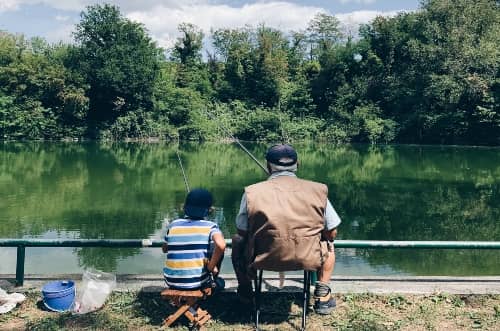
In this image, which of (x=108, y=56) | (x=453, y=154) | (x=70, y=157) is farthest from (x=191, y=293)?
(x=108, y=56)

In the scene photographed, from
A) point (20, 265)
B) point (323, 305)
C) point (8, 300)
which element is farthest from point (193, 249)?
point (20, 265)

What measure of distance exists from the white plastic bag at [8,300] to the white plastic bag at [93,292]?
1.42 feet

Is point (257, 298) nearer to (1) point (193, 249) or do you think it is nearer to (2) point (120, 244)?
(1) point (193, 249)

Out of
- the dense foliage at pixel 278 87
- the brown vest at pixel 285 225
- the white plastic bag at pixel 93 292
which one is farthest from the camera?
the dense foliage at pixel 278 87

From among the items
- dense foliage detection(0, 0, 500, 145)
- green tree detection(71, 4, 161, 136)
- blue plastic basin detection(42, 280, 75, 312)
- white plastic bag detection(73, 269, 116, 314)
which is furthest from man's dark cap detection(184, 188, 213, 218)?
green tree detection(71, 4, 161, 136)

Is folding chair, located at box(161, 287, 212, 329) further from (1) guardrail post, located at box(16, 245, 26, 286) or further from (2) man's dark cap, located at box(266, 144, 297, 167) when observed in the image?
(1) guardrail post, located at box(16, 245, 26, 286)

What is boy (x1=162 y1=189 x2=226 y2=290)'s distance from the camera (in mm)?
3656

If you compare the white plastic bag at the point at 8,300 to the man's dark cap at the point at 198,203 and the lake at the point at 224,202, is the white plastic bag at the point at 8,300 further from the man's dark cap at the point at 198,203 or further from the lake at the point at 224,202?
the lake at the point at 224,202

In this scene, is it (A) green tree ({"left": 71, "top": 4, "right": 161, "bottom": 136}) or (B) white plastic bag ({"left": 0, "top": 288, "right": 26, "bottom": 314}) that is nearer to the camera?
(B) white plastic bag ({"left": 0, "top": 288, "right": 26, "bottom": 314})

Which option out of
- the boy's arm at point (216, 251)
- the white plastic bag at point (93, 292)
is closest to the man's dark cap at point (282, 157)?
the boy's arm at point (216, 251)

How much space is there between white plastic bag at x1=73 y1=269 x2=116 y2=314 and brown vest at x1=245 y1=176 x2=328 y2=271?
1.33 m

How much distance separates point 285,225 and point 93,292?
5.47ft

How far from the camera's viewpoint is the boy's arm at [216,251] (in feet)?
11.9

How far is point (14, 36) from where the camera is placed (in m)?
49.6
